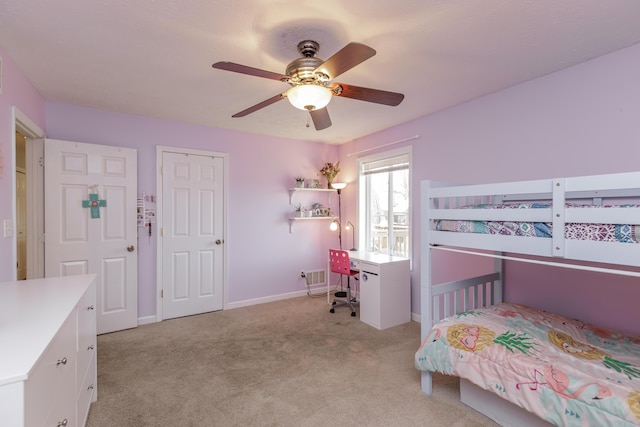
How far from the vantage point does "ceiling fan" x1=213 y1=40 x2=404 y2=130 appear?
153 cm

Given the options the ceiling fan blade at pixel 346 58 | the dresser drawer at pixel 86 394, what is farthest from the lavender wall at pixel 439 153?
the ceiling fan blade at pixel 346 58

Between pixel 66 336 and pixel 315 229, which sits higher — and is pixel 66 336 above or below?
below

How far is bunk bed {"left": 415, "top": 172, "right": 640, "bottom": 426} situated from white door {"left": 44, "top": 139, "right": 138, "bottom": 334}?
303 cm

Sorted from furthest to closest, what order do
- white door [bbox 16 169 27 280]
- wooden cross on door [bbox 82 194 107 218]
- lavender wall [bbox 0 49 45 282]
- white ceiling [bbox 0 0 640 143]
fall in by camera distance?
white door [bbox 16 169 27 280] < wooden cross on door [bbox 82 194 107 218] < lavender wall [bbox 0 49 45 282] < white ceiling [bbox 0 0 640 143]

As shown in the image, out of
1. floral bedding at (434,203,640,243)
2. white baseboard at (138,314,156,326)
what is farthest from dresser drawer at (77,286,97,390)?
floral bedding at (434,203,640,243)

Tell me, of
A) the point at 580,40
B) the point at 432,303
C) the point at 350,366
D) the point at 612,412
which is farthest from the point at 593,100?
the point at 350,366

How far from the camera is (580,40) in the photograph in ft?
6.47

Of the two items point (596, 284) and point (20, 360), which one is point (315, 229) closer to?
point (596, 284)

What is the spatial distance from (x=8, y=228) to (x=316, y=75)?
91.3 inches

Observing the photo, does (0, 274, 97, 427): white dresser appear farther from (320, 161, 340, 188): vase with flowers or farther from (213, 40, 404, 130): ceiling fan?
(320, 161, 340, 188): vase with flowers

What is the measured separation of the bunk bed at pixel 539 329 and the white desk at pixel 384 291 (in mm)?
991

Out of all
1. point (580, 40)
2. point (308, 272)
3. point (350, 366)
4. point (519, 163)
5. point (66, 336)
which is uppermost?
point (580, 40)

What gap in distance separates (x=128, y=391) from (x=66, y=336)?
43.7 inches

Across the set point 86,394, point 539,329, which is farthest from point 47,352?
point 539,329
